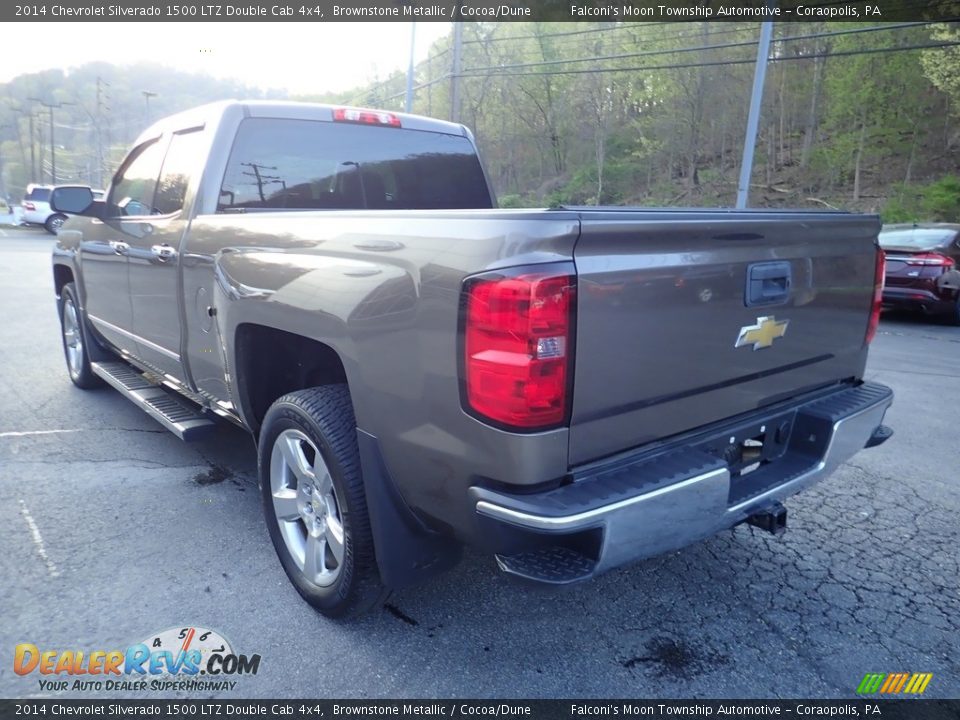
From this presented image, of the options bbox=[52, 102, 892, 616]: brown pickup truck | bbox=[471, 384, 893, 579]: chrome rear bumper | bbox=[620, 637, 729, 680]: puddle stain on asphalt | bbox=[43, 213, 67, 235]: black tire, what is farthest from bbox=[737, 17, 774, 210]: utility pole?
bbox=[43, 213, 67, 235]: black tire

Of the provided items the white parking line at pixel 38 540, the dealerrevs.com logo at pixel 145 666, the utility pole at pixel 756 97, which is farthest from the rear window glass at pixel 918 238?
the white parking line at pixel 38 540

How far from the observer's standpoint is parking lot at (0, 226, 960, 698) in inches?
95.3

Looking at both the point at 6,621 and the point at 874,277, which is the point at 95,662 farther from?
the point at 874,277

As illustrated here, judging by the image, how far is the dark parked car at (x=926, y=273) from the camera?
10203 millimetres

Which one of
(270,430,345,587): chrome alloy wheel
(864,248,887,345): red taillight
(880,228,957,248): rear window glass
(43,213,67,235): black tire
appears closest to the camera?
(270,430,345,587): chrome alloy wheel

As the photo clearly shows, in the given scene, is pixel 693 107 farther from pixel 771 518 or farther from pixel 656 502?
pixel 656 502

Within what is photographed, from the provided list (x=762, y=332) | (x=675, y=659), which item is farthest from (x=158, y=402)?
(x=762, y=332)

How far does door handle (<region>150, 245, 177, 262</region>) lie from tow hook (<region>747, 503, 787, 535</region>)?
9.63 ft

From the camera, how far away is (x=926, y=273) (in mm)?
10242

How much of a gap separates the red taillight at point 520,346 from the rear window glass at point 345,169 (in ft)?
6.88

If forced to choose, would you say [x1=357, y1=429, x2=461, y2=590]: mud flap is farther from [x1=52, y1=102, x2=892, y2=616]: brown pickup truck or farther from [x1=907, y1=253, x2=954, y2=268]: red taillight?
[x1=907, y1=253, x2=954, y2=268]: red taillight

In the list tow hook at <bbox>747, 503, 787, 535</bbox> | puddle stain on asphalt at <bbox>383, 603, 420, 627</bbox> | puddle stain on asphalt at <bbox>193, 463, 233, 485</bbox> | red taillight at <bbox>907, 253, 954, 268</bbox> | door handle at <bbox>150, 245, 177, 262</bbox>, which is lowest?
puddle stain on asphalt at <bbox>193, 463, 233, 485</bbox>

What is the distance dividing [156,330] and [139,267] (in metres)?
0.39

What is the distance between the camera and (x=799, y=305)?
2.71 meters
